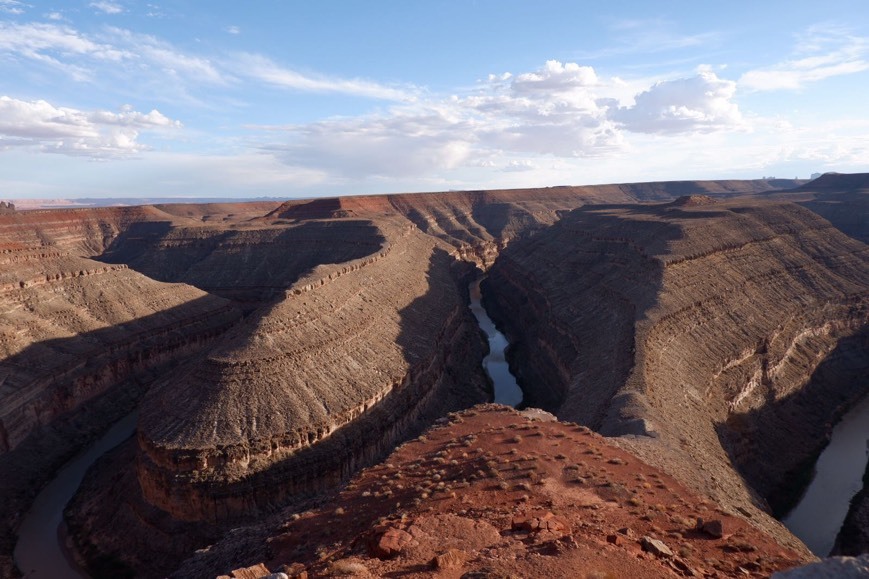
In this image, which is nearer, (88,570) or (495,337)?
(88,570)

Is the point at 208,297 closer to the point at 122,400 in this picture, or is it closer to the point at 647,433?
the point at 122,400

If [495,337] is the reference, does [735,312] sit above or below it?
above

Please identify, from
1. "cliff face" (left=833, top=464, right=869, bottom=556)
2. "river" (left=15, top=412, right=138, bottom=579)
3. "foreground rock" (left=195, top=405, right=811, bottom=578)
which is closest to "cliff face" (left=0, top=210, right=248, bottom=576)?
"river" (left=15, top=412, right=138, bottom=579)

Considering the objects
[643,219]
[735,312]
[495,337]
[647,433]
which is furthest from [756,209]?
[647,433]

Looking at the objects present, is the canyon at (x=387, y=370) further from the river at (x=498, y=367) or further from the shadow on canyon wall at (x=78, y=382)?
the river at (x=498, y=367)

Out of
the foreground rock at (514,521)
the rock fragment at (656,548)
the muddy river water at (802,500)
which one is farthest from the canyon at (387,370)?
the rock fragment at (656,548)
